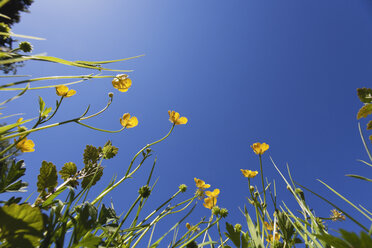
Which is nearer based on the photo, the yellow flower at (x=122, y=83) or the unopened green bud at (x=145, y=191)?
the unopened green bud at (x=145, y=191)

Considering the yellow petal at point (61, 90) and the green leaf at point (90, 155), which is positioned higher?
the yellow petal at point (61, 90)

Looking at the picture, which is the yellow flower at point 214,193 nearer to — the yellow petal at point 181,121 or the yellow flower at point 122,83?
the yellow petal at point 181,121

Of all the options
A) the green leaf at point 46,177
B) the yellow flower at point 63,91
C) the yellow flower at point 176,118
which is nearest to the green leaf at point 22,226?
the green leaf at point 46,177

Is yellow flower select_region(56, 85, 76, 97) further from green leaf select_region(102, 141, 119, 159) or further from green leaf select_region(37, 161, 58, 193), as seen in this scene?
green leaf select_region(37, 161, 58, 193)

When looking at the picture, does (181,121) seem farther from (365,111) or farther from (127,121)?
(365,111)

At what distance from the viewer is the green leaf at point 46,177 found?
1.81 ft

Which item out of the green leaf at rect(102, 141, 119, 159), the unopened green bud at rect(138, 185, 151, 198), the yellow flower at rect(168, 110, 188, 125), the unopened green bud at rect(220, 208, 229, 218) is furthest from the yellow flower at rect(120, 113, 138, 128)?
the unopened green bud at rect(220, 208, 229, 218)

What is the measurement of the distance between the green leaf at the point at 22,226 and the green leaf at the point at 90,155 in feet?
1.58

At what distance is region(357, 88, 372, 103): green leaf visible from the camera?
44cm

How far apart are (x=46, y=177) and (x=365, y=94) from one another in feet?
2.68

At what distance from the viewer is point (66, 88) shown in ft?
2.79

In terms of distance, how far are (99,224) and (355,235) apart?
1.57 ft

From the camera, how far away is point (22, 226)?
31 centimetres

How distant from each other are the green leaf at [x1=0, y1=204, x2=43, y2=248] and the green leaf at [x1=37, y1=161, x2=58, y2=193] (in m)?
0.25
